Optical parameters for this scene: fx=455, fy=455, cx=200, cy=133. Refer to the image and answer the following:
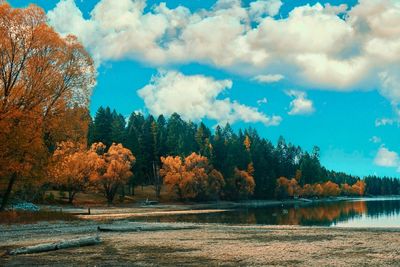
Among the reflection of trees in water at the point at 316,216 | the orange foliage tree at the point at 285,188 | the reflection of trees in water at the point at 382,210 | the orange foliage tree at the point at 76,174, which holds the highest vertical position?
the orange foliage tree at the point at 76,174

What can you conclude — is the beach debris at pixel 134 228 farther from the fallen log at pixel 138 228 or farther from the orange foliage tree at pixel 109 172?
the orange foliage tree at pixel 109 172

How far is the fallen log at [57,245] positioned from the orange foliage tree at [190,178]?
97107 mm

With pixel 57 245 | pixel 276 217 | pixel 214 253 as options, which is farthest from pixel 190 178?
pixel 214 253

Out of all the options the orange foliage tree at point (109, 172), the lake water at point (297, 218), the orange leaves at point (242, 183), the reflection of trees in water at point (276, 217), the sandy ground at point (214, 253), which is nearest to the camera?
the sandy ground at point (214, 253)

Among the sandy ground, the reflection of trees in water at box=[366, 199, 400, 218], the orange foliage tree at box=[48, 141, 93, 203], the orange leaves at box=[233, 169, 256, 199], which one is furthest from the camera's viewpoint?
the orange leaves at box=[233, 169, 256, 199]

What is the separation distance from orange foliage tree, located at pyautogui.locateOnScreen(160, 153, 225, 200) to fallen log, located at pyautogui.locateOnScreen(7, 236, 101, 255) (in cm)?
9711

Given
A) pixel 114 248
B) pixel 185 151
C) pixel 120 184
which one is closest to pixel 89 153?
pixel 120 184

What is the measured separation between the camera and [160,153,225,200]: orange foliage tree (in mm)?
122312

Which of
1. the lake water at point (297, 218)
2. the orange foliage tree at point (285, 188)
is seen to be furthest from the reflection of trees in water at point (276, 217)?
the orange foliage tree at point (285, 188)

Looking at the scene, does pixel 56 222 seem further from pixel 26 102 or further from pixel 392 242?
pixel 392 242

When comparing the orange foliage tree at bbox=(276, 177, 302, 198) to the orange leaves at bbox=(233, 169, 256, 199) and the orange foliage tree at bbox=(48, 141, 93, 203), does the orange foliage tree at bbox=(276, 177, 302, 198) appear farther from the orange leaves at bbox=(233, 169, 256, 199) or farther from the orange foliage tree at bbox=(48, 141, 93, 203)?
the orange foliage tree at bbox=(48, 141, 93, 203)

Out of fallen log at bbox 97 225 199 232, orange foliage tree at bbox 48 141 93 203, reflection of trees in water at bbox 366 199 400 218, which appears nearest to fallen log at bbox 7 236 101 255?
fallen log at bbox 97 225 199 232

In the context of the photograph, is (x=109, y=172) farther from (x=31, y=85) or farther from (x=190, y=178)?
(x=31, y=85)

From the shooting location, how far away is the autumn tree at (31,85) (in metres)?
35.8
